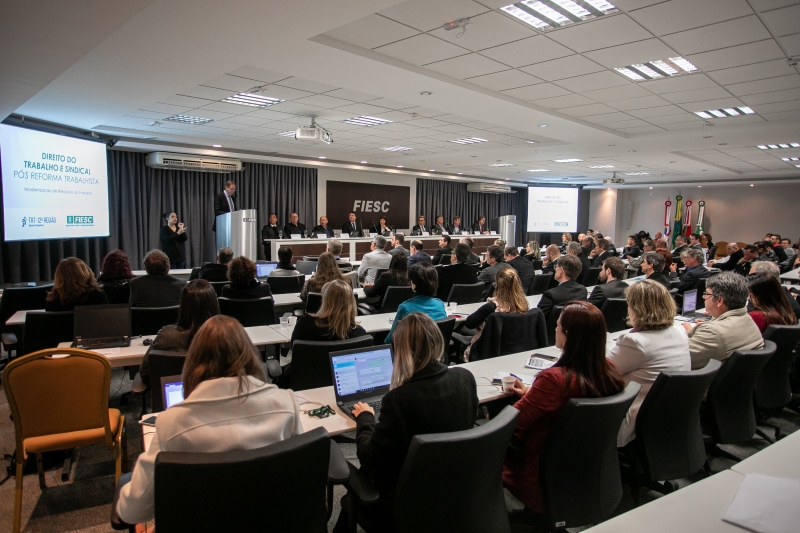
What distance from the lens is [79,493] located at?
2818 mm

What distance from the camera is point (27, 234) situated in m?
6.27

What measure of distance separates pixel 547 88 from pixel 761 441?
147 inches

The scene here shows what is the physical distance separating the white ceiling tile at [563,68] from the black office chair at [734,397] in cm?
271

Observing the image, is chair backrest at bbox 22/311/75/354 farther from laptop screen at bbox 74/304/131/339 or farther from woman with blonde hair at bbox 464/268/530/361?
woman with blonde hair at bbox 464/268/530/361

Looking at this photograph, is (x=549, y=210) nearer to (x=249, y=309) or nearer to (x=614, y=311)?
(x=614, y=311)

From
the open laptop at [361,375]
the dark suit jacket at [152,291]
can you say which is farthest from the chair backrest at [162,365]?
the dark suit jacket at [152,291]

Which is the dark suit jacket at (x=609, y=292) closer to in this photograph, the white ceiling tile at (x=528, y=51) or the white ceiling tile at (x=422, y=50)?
the white ceiling tile at (x=528, y=51)

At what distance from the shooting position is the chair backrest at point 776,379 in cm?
339

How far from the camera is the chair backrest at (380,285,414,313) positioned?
515 cm

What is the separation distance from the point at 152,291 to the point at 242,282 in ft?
2.60

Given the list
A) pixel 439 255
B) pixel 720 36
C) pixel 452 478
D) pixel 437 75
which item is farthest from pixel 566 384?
pixel 439 255

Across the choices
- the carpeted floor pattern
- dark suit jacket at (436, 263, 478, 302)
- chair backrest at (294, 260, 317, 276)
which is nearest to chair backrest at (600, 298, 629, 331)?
the carpeted floor pattern

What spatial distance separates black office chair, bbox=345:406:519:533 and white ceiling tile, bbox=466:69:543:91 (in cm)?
392

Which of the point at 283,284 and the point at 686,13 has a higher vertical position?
the point at 686,13
